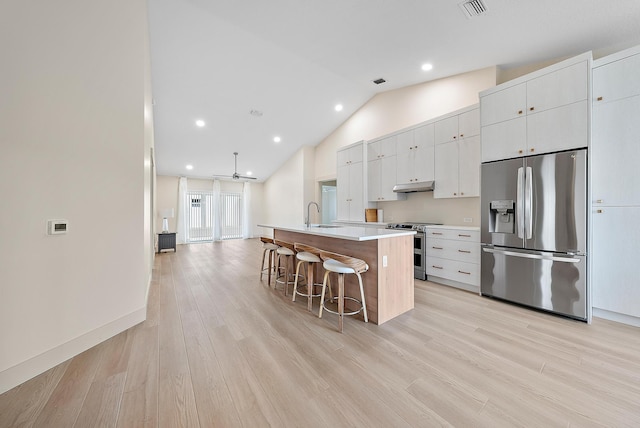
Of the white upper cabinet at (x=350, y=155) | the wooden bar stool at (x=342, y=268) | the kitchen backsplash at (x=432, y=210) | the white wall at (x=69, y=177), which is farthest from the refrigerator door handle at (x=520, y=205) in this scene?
the white wall at (x=69, y=177)

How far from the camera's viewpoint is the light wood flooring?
4.44 feet

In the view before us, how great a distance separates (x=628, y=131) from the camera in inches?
94.4

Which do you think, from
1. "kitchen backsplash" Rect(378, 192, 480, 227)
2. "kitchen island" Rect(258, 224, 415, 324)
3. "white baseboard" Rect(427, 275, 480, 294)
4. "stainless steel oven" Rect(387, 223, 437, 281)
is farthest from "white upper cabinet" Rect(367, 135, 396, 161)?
"kitchen island" Rect(258, 224, 415, 324)

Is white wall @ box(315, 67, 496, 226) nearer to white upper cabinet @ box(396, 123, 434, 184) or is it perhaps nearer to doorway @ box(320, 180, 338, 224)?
white upper cabinet @ box(396, 123, 434, 184)

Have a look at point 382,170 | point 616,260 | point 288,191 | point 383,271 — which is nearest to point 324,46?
point 382,170

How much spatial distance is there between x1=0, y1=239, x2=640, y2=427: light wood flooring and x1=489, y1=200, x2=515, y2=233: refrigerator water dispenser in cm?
100

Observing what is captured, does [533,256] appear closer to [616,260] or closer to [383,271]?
[616,260]

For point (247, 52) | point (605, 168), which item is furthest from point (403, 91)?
point (605, 168)

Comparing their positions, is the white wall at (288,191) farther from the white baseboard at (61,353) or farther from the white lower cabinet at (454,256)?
the white baseboard at (61,353)

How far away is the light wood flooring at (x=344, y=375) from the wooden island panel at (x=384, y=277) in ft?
0.50

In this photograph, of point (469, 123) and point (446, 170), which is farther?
point (446, 170)

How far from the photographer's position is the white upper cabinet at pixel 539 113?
254 centimetres

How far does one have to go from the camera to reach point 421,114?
4602mm

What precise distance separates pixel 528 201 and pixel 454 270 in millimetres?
1344
